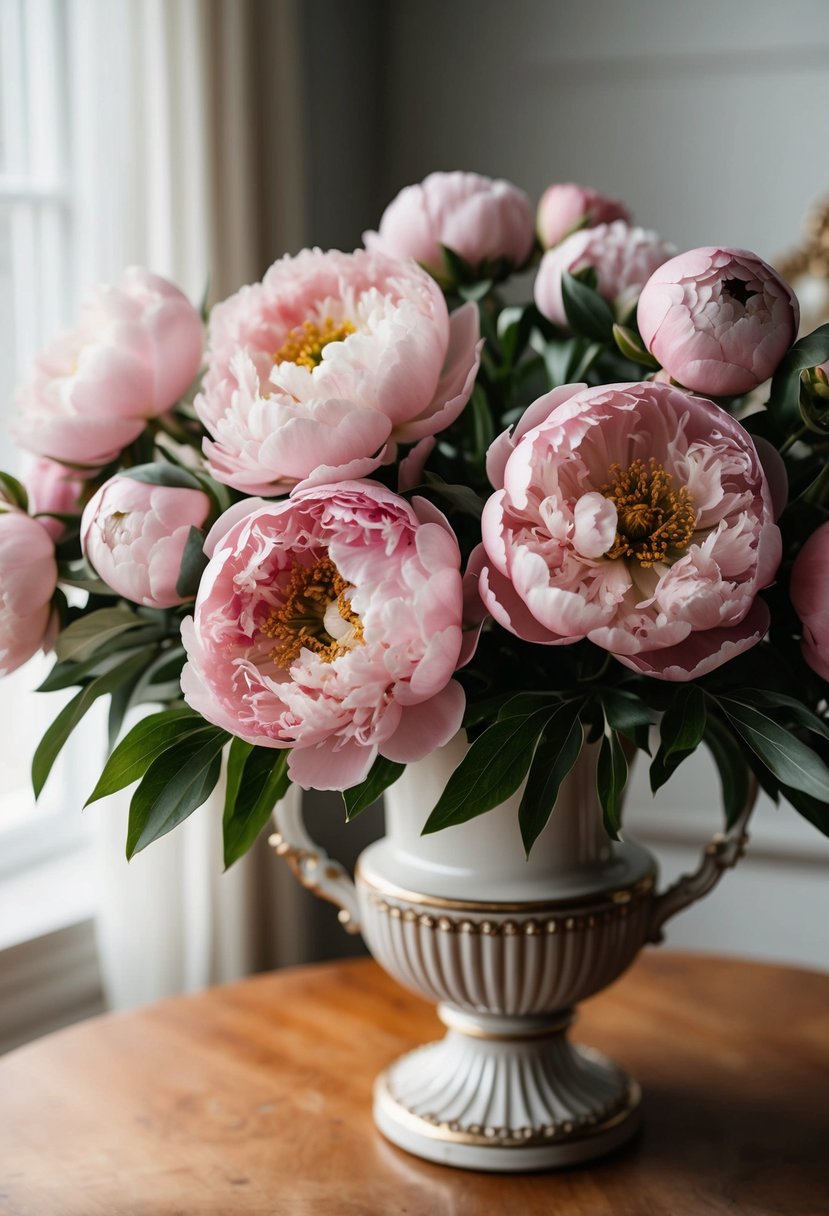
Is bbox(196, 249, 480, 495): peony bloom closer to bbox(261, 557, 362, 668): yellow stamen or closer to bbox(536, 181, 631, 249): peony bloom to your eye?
bbox(261, 557, 362, 668): yellow stamen

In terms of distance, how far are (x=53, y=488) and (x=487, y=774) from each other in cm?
34

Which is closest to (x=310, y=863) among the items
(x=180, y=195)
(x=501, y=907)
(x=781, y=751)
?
(x=501, y=907)

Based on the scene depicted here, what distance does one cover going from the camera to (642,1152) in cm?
83

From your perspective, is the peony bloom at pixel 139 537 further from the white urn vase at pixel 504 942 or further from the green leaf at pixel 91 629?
the white urn vase at pixel 504 942

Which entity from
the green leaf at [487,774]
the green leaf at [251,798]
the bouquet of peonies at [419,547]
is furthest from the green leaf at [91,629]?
the green leaf at [487,774]

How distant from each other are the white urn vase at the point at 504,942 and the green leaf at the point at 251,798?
0.11 metres

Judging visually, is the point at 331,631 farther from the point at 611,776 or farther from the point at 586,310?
the point at 586,310

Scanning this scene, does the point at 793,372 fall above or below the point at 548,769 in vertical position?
above

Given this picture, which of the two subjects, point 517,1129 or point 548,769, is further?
point 517,1129

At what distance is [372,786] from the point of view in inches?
25.6

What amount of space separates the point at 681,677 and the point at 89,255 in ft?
3.65

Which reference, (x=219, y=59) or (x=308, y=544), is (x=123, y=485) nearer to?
(x=308, y=544)

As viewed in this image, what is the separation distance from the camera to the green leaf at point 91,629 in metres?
0.72

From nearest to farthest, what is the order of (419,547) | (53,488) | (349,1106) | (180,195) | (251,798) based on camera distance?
(419,547) → (251,798) → (53,488) → (349,1106) → (180,195)
